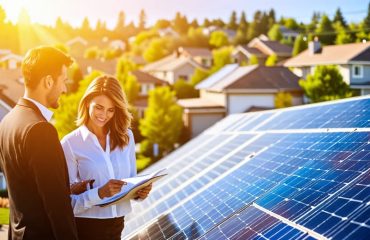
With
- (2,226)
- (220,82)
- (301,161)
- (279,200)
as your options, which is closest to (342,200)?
(279,200)

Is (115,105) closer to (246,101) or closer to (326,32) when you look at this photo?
(246,101)

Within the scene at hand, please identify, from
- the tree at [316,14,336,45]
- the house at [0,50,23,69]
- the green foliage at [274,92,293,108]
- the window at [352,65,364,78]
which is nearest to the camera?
the house at [0,50,23,69]

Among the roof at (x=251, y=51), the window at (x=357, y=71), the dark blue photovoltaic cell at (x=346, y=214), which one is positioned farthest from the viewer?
the roof at (x=251, y=51)

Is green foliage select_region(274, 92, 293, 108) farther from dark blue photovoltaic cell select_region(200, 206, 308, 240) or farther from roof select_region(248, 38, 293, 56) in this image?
dark blue photovoltaic cell select_region(200, 206, 308, 240)

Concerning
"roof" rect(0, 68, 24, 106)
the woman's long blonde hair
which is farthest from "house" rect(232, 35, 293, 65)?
the woman's long blonde hair

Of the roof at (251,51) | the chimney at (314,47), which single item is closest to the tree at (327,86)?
the chimney at (314,47)

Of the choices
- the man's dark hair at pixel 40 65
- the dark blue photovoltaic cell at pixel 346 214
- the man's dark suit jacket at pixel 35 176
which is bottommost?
the dark blue photovoltaic cell at pixel 346 214

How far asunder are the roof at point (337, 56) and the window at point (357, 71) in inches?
33.4

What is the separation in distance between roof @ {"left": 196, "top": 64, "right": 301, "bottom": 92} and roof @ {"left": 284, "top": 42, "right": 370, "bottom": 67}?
2311 mm

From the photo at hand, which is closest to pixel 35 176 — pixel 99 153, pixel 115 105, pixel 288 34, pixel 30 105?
pixel 30 105

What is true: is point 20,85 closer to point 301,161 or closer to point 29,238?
point 301,161

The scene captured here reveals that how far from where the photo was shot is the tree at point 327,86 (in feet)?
136

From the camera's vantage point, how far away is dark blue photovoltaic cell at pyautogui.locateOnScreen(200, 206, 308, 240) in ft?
14.7

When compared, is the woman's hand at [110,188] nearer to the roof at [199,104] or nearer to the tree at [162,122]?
the tree at [162,122]
